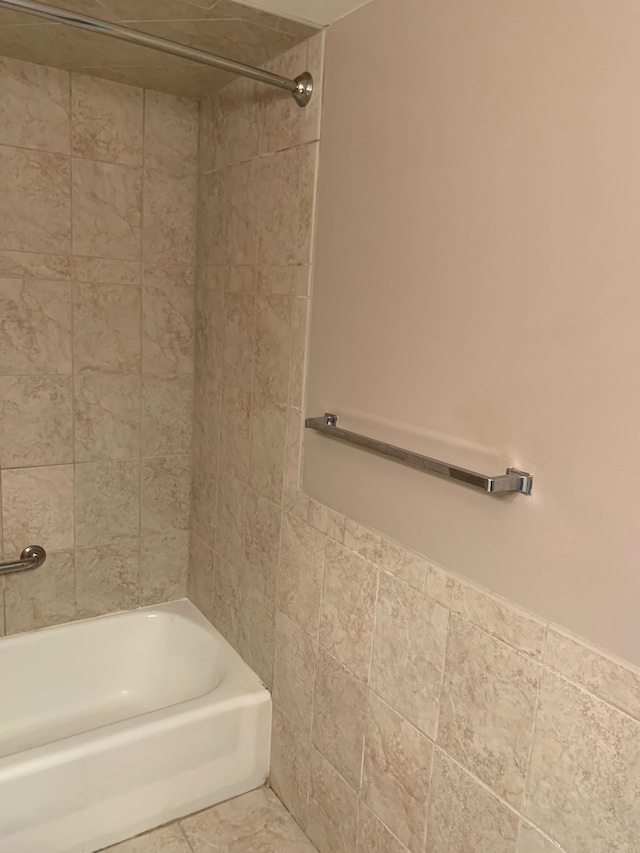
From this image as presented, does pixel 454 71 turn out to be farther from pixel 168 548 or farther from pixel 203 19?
pixel 168 548

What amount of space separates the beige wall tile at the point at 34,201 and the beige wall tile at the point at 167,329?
0.30 meters

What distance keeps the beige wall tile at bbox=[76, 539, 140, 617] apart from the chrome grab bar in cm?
12

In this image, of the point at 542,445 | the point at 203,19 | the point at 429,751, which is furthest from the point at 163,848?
the point at 203,19

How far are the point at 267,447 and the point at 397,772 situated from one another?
0.83 metres

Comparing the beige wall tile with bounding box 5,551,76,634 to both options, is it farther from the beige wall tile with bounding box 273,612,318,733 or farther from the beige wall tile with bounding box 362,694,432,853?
the beige wall tile with bounding box 362,694,432,853

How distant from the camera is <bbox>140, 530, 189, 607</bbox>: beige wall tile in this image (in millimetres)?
2223

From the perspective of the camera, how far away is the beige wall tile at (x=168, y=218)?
2012 mm

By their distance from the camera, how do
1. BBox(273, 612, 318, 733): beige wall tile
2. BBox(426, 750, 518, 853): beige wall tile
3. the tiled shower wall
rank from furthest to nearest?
BBox(273, 612, 318, 733): beige wall tile → BBox(426, 750, 518, 853): beige wall tile → the tiled shower wall

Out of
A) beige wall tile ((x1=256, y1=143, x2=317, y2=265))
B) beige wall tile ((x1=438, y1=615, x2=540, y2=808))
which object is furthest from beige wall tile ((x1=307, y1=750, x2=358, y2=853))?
beige wall tile ((x1=256, y1=143, x2=317, y2=265))

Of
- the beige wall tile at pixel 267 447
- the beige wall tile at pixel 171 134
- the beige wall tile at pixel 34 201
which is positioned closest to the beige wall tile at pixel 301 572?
the beige wall tile at pixel 267 447

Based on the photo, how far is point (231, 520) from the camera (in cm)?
196

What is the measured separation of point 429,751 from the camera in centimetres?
122

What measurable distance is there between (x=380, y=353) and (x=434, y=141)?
40 centimetres

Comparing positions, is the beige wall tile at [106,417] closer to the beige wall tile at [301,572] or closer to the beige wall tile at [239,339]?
the beige wall tile at [239,339]
